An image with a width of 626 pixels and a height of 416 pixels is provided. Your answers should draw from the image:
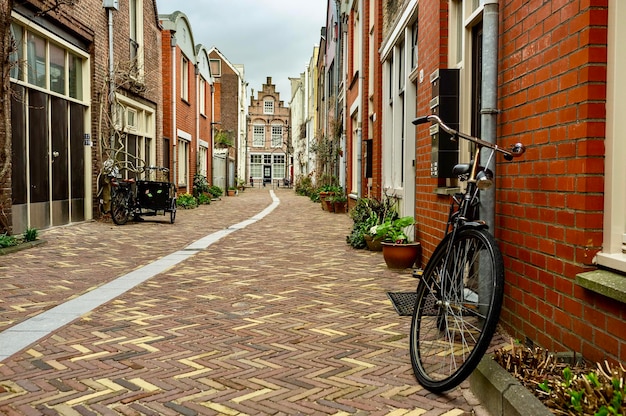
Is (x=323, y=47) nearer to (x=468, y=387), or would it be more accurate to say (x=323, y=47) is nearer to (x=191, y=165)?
(x=191, y=165)

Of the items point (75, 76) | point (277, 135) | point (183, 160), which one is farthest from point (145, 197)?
point (277, 135)

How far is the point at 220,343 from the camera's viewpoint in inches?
143

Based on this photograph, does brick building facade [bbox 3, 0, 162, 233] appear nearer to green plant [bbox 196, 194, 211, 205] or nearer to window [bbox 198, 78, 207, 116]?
→ green plant [bbox 196, 194, 211, 205]

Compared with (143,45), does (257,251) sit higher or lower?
lower

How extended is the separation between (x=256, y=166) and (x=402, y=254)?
55.5 m

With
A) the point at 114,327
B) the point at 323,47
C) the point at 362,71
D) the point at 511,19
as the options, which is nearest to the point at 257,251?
the point at 114,327

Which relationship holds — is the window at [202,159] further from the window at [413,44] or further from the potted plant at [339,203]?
the window at [413,44]

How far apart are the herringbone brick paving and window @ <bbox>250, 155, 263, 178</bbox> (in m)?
53.9

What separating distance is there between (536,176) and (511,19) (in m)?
1.06

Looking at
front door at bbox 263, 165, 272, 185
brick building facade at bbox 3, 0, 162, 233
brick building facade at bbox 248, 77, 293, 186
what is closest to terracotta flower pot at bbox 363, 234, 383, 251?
brick building facade at bbox 3, 0, 162, 233

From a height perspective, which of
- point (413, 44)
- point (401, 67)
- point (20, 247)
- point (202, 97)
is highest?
point (202, 97)

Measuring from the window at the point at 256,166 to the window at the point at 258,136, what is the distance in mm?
2079

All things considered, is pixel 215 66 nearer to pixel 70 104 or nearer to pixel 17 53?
pixel 70 104

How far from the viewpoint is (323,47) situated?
88.7 ft
